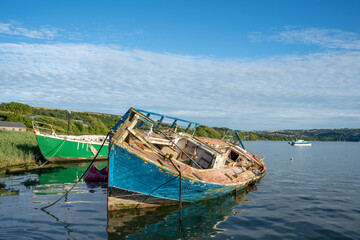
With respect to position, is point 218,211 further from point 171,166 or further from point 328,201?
point 328,201

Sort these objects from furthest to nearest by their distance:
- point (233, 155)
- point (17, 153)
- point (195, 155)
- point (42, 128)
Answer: point (17, 153) → point (233, 155) → point (42, 128) → point (195, 155)

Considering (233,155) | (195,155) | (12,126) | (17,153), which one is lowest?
(17,153)

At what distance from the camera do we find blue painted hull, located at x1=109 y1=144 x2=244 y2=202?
11.4 meters

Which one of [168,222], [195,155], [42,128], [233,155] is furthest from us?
[233,155]

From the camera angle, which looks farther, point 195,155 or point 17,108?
point 17,108

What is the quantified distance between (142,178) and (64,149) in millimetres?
19585

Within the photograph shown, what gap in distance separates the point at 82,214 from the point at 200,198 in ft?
19.9

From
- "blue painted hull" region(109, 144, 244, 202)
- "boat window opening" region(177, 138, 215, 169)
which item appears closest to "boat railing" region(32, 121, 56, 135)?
"boat window opening" region(177, 138, 215, 169)

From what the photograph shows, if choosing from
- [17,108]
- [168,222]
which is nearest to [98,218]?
[168,222]

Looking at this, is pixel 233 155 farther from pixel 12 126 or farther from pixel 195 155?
pixel 12 126

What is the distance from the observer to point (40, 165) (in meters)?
24.8

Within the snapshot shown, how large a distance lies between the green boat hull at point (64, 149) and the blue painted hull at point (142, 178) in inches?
706

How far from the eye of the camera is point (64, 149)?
27.9 meters

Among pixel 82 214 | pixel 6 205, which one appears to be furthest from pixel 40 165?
pixel 82 214
